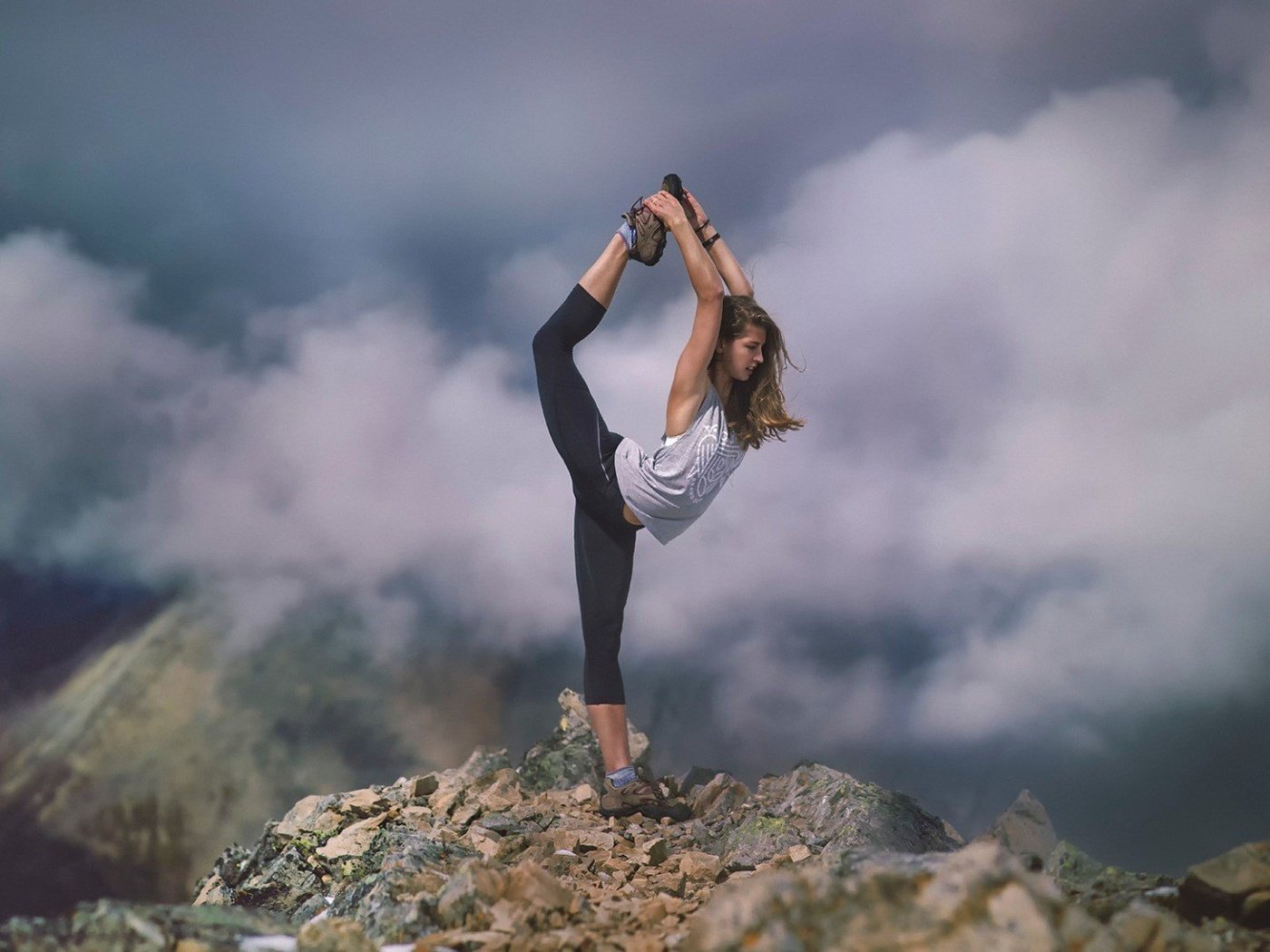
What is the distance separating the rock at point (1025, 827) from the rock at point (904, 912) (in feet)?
10.8

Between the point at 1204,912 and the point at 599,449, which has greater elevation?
the point at 599,449

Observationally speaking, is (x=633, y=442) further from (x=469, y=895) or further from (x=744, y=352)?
(x=469, y=895)

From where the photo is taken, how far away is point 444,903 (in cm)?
319

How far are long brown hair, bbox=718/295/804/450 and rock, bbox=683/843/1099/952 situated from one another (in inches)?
127

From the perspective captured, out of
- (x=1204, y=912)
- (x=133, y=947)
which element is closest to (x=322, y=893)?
(x=133, y=947)

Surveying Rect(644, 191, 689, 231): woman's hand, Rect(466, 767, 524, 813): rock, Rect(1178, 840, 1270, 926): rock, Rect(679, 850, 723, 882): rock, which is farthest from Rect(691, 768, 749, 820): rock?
Rect(644, 191, 689, 231): woman's hand

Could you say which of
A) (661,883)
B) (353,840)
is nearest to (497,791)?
(353,840)

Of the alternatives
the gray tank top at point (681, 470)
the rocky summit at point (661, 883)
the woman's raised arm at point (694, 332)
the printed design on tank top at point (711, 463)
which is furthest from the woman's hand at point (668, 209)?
the rocky summit at point (661, 883)

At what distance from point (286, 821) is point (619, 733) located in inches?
80.1

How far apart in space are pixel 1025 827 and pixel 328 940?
4.15 m

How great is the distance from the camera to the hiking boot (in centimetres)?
533

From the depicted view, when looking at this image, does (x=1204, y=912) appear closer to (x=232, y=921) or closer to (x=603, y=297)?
(x=232, y=921)

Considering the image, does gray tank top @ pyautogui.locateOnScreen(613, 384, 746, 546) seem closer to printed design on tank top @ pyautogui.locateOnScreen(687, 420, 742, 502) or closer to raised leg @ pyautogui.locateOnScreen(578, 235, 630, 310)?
printed design on tank top @ pyautogui.locateOnScreen(687, 420, 742, 502)

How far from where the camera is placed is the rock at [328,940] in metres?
2.78
